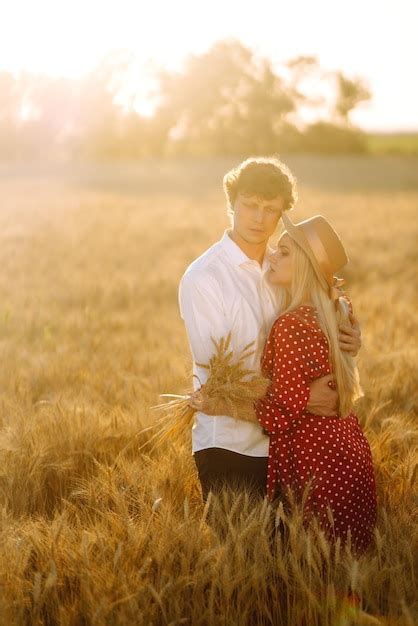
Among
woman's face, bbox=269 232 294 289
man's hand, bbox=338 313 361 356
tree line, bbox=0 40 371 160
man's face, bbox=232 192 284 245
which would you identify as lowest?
man's hand, bbox=338 313 361 356

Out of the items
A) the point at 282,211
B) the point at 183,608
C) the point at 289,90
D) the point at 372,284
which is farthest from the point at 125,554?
the point at 289,90

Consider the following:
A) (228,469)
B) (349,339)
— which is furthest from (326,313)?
(228,469)

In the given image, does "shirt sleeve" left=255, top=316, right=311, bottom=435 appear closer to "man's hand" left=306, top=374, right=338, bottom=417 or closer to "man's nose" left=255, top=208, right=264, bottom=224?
"man's hand" left=306, top=374, right=338, bottom=417

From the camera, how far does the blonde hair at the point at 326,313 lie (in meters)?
3.26

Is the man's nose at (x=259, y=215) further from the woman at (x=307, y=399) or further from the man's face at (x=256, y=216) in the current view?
the woman at (x=307, y=399)

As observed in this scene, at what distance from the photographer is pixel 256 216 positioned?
138 inches

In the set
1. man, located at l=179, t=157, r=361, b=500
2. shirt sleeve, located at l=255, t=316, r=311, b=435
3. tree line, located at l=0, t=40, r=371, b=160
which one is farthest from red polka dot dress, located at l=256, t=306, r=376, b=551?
tree line, located at l=0, t=40, r=371, b=160

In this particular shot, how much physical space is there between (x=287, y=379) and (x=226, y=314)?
16.9 inches

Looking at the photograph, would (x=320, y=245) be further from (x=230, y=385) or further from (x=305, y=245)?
(x=230, y=385)

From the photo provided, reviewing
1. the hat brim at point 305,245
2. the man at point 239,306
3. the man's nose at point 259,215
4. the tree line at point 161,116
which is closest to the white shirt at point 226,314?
the man at point 239,306

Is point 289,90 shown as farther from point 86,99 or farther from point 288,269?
point 288,269

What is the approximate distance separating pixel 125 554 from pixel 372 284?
282 inches

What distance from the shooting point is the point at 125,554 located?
8.71ft

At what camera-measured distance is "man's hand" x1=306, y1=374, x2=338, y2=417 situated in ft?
10.6
